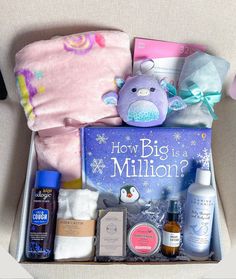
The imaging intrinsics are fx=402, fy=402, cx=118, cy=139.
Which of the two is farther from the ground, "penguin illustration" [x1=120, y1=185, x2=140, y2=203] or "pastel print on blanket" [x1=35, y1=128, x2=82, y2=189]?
"pastel print on blanket" [x1=35, y1=128, x2=82, y2=189]

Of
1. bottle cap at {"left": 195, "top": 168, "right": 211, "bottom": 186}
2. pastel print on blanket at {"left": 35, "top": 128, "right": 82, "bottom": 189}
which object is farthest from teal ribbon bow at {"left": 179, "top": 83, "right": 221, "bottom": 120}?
pastel print on blanket at {"left": 35, "top": 128, "right": 82, "bottom": 189}

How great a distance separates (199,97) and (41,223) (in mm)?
435

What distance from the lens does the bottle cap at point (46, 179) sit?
0.84 metres

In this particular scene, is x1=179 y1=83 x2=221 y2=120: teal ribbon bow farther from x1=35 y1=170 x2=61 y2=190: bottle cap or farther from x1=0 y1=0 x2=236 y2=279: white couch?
x1=35 y1=170 x2=61 y2=190: bottle cap

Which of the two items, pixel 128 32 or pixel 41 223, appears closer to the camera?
pixel 41 223

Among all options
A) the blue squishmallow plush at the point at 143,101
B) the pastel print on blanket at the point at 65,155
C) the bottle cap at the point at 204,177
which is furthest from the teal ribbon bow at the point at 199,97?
the pastel print on blanket at the point at 65,155

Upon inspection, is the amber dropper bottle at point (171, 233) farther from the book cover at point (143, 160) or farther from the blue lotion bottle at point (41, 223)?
the blue lotion bottle at point (41, 223)

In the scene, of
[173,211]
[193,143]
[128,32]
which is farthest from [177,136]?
[128,32]

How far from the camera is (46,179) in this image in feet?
2.75

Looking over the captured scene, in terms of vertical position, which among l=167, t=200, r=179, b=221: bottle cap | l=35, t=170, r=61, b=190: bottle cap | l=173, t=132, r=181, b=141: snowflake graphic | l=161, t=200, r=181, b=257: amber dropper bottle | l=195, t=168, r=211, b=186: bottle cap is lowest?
l=161, t=200, r=181, b=257: amber dropper bottle

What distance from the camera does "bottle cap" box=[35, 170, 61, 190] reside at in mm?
837

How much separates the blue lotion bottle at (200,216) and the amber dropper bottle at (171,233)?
3 cm

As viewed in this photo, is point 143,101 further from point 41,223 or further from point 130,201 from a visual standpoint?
point 41,223

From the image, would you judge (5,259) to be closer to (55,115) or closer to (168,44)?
(55,115)
